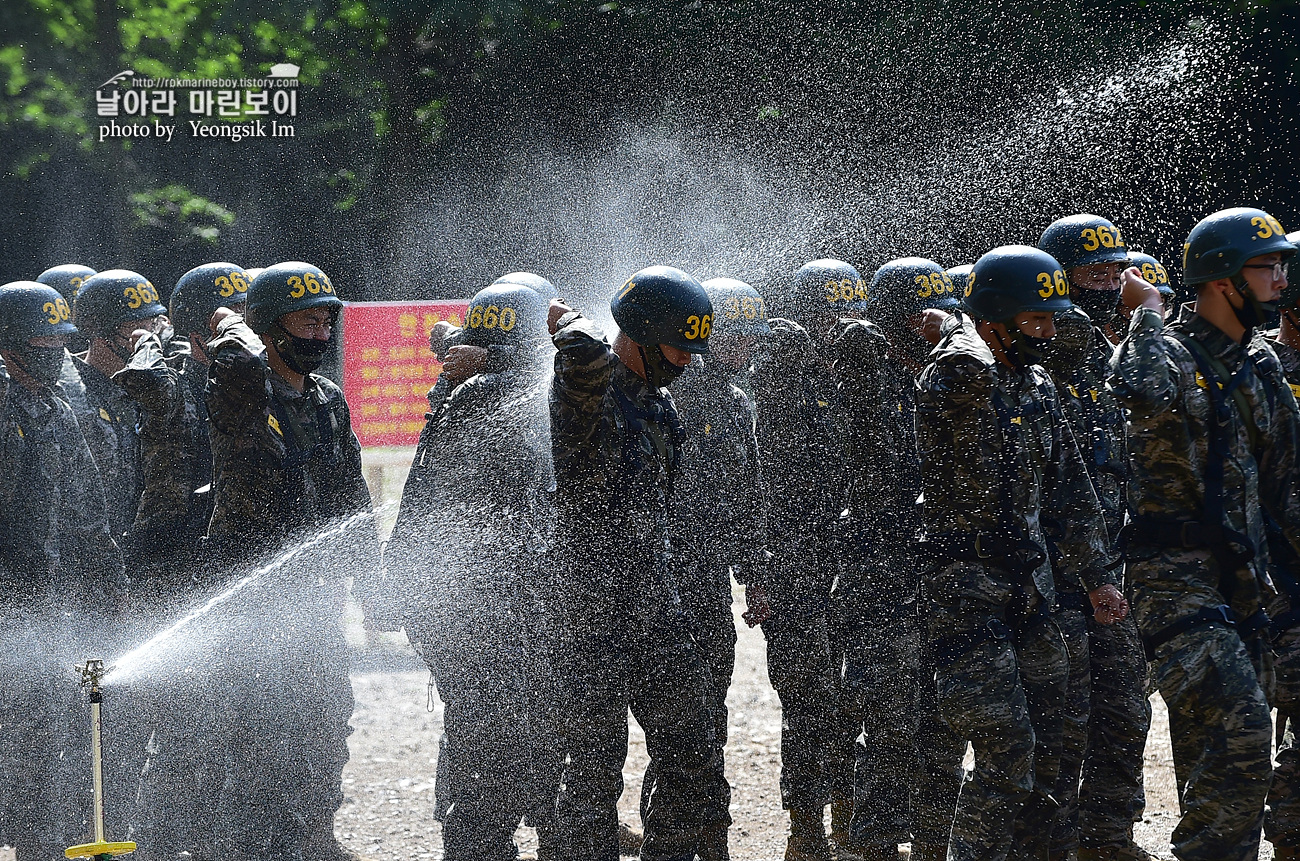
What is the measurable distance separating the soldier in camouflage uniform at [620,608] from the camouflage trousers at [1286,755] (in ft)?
7.23

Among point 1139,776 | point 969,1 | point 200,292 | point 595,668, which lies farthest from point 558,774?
point 969,1

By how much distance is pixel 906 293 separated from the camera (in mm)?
6824

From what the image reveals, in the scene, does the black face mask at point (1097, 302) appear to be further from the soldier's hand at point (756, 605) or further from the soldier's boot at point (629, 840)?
the soldier's boot at point (629, 840)

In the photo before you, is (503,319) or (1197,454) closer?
(1197,454)

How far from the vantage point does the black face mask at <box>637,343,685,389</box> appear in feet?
17.0

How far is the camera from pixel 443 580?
20.4ft

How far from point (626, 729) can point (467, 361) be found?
204cm

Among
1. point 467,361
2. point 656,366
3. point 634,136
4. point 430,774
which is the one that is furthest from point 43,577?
point 634,136

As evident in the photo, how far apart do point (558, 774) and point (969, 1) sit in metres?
9.73

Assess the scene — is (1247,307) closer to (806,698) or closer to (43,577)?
(806,698)

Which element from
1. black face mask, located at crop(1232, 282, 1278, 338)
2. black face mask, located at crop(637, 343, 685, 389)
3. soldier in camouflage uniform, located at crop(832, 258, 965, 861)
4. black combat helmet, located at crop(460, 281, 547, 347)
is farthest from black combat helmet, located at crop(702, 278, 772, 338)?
black face mask, located at crop(1232, 282, 1278, 338)

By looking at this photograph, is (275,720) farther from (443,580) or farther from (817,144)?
(817,144)

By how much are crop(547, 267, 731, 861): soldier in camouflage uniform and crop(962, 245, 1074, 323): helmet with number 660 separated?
3.91 ft

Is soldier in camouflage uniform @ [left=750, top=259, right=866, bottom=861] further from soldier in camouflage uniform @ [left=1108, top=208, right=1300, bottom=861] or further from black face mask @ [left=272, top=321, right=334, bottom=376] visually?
black face mask @ [left=272, top=321, right=334, bottom=376]
